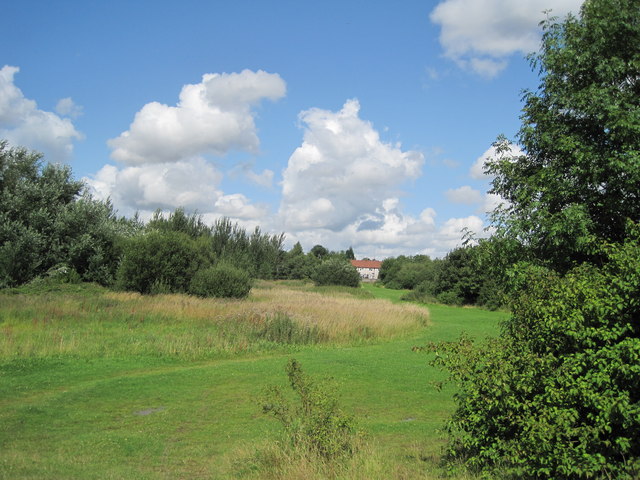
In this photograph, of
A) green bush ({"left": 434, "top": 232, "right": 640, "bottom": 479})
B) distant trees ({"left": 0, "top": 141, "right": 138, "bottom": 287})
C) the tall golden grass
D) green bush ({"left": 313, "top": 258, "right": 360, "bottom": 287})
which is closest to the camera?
green bush ({"left": 434, "top": 232, "right": 640, "bottom": 479})

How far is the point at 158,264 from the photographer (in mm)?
31703

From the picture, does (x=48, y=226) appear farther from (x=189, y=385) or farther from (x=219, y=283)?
(x=189, y=385)

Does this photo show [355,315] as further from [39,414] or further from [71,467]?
[71,467]

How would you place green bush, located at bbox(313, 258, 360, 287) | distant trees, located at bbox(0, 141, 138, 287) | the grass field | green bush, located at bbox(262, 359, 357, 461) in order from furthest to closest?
green bush, located at bbox(313, 258, 360, 287) → distant trees, located at bbox(0, 141, 138, 287) → the grass field → green bush, located at bbox(262, 359, 357, 461)

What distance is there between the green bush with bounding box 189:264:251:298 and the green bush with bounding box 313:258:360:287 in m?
28.2

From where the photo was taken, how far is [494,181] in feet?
31.0

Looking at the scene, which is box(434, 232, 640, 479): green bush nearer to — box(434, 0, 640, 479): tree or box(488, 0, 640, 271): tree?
box(434, 0, 640, 479): tree

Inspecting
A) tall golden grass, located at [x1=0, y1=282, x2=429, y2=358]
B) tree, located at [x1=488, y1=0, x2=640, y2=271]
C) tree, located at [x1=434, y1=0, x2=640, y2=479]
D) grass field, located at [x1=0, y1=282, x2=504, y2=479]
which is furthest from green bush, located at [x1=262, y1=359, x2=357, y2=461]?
tall golden grass, located at [x1=0, y1=282, x2=429, y2=358]

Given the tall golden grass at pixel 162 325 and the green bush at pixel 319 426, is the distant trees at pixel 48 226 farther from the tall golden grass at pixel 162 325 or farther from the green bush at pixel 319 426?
the green bush at pixel 319 426

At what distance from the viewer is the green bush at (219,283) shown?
3161cm

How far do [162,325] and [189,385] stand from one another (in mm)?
9080

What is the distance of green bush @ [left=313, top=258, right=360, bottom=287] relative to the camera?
198 feet

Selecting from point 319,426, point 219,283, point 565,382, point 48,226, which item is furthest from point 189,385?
point 48,226

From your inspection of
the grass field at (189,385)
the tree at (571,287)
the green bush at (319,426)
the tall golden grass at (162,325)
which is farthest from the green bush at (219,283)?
the green bush at (319,426)
